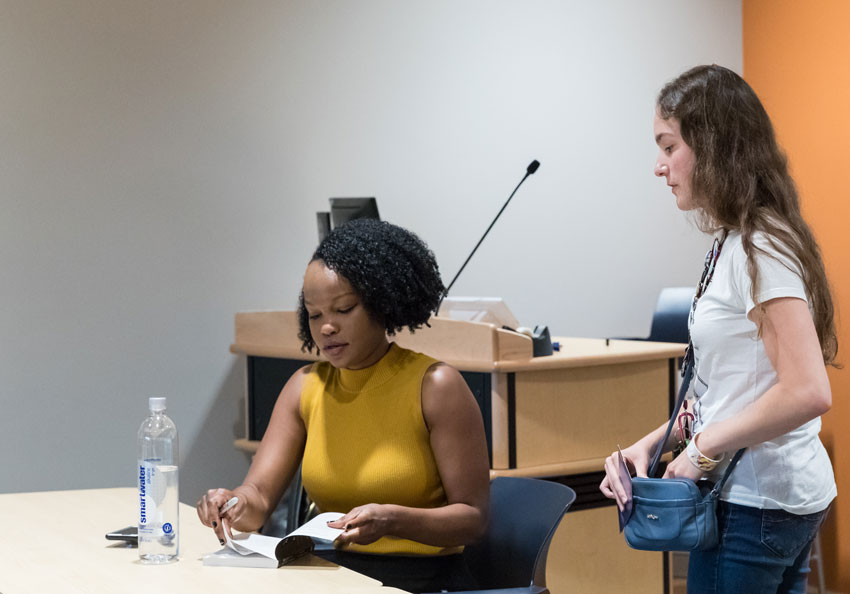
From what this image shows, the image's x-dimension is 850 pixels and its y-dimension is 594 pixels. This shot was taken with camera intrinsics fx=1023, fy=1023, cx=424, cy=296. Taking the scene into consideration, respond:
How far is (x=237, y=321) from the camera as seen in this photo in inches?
142

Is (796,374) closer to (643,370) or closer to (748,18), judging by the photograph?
(643,370)

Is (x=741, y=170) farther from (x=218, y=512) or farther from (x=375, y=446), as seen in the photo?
(x=218, y=512)

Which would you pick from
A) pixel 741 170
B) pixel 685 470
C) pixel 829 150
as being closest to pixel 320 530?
pixel 685 470

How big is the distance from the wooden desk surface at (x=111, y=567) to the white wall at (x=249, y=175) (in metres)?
1.73

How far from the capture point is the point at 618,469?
1.68 m

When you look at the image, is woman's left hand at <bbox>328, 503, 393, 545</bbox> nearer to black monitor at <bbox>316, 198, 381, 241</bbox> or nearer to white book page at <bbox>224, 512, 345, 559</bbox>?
white book page at <bbox>224, 512, 345, 559</bbox>

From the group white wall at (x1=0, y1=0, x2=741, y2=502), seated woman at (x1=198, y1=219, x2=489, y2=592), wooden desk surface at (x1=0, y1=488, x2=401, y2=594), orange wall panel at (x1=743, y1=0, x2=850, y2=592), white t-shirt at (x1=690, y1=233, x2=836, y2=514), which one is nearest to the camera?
wooden desk surface at (x1=0, y1=488, x2=401, y2=594)

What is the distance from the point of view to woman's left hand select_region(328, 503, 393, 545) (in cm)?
159

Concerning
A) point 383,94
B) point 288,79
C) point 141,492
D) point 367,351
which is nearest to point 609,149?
point 383,94

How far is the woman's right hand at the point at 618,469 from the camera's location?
1.67 m

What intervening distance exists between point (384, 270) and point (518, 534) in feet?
1.84

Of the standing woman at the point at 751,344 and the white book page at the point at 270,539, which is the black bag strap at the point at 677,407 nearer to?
the standing woman at the point at 751,344

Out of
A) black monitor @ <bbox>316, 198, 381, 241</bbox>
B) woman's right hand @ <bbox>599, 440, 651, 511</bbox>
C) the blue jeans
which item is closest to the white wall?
black monitor @ <bbox>316, 198, 381, 241</bbox>

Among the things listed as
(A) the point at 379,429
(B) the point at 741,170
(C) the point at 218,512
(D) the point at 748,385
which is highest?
(B) the point at 741,170
